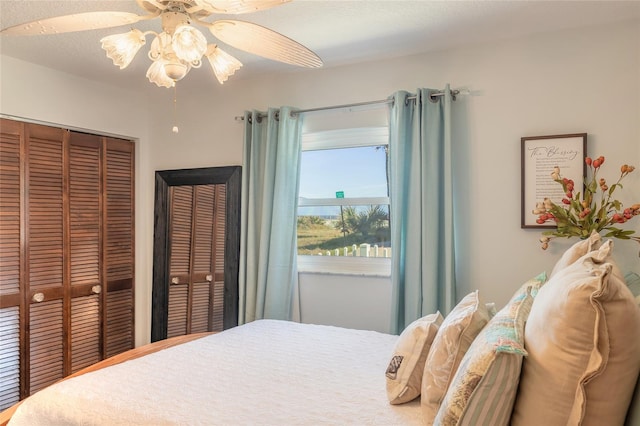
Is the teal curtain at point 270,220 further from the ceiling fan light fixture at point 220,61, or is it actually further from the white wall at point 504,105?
the ceiling fan light fixture at point 220,61

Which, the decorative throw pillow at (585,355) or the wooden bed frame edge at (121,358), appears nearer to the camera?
the decorative throw pillow at (585,355)

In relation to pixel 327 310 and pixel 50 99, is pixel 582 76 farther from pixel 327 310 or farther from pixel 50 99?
pixel 50 99

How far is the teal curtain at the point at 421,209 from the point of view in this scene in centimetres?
278

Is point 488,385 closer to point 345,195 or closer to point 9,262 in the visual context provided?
point 345,195

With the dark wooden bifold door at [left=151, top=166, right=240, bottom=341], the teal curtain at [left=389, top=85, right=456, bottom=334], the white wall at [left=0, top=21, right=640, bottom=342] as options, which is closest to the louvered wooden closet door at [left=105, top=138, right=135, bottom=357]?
the dark wooden bifold door at [left=151, top=166, right=240, bottom=341]

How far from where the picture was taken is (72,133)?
3.54 meters

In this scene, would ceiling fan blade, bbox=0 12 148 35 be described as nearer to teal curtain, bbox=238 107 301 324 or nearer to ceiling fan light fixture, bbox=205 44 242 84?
ceiling fan light fixture, bbox=205 44 242 84

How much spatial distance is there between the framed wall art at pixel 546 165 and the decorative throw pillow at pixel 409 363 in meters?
1.23

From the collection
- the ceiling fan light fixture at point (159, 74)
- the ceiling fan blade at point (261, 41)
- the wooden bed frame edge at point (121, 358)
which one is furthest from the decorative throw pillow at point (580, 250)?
the wooden bed frame edge at point (121, 358)

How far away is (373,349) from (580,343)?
137 centimetres

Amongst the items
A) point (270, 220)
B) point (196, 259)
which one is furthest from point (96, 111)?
point (270, 220)

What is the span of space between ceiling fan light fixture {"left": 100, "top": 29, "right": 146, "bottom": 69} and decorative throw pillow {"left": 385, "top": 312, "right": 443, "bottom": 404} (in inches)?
59.3

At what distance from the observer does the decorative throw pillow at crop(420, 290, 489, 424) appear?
4.98ft

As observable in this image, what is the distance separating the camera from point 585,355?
3.44ft
